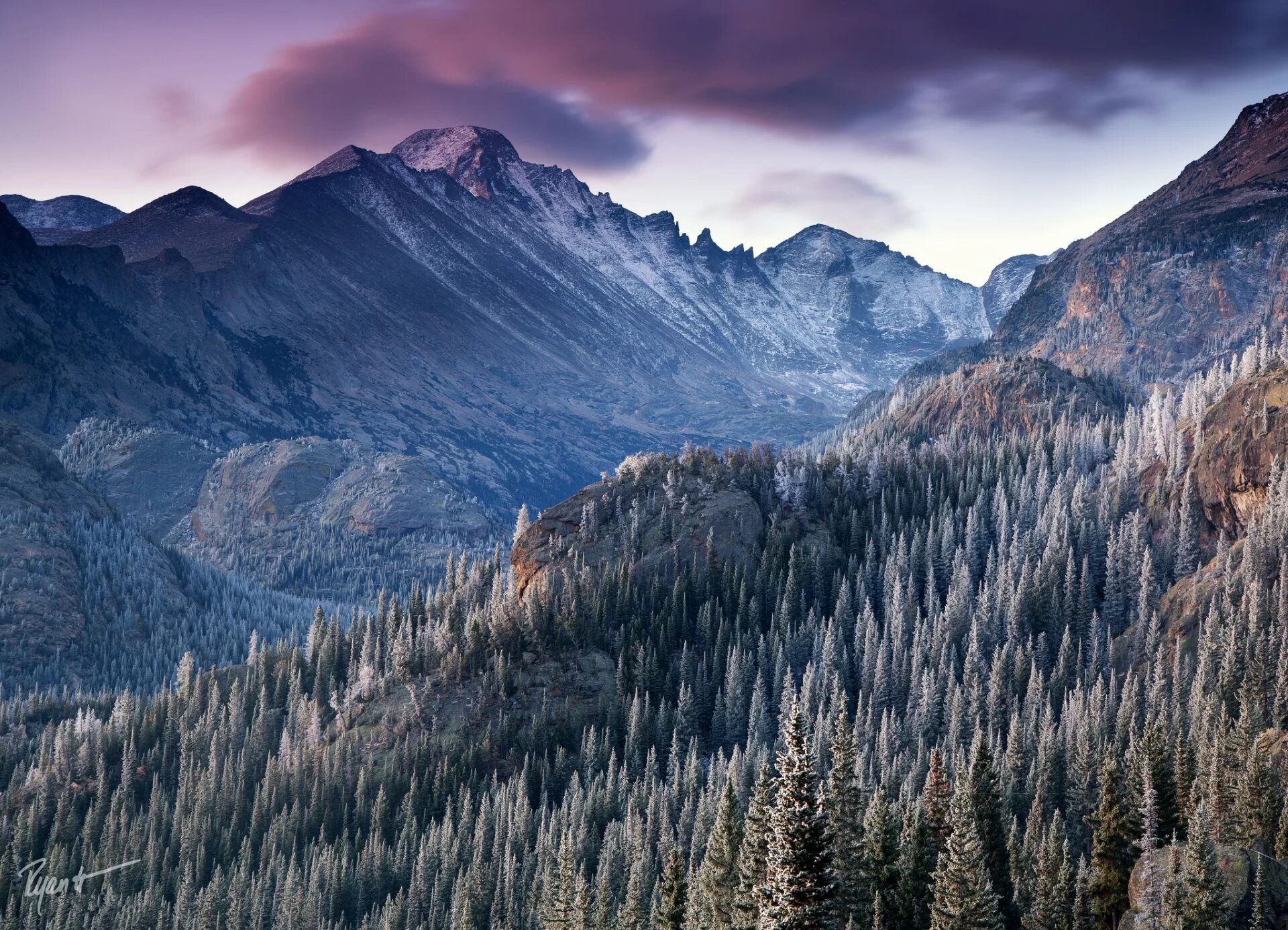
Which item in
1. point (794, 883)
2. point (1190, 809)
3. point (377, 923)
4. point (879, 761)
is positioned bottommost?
point (377, 923)

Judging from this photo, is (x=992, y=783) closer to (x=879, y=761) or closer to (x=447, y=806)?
(x=879, y=761)

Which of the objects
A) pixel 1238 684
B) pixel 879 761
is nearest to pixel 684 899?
pixel 879 761

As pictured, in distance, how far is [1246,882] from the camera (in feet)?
277

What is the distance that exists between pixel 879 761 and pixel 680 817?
37.7m

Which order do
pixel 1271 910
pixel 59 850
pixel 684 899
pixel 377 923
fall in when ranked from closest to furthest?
pixel 1271 910 → pixel 684 899 → pixel 377 923 → pixel 59 850

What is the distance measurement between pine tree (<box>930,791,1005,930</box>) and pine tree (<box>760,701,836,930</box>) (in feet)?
91.1

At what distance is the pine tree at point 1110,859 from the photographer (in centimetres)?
9862

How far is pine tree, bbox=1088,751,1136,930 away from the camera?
98625 mm

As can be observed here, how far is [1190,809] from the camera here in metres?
111

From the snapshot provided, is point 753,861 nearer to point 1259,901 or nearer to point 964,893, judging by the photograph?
point 964,893

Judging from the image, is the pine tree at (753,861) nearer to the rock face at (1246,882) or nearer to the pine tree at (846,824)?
the pine tree at (846,824)

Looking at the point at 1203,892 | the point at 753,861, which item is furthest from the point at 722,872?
the point at 1203,892

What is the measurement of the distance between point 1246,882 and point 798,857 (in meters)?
45.2
